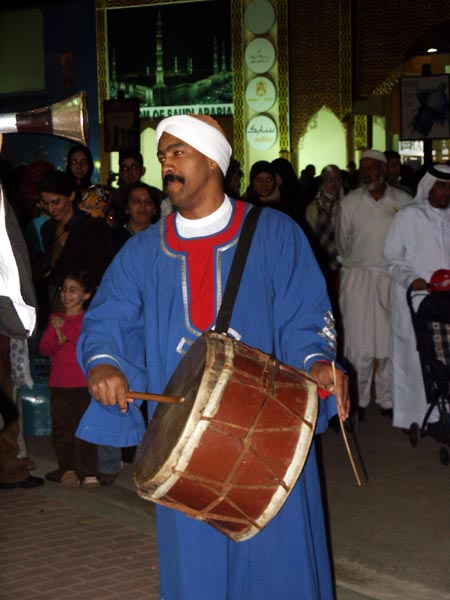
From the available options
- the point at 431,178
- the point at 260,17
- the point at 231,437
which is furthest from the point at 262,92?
the point at 231,437

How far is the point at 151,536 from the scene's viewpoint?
238 inches

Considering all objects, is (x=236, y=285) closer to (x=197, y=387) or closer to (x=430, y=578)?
(x=197, y=387)

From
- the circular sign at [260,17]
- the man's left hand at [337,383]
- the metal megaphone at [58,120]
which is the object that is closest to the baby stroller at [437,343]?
the man's left hand at [337,383]

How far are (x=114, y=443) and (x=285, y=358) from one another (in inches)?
26.1

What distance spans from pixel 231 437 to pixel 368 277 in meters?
5.97

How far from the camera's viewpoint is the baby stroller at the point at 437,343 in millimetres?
7410

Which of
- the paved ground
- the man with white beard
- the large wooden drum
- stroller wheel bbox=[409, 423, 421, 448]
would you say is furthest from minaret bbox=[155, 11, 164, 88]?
the large wooden drum

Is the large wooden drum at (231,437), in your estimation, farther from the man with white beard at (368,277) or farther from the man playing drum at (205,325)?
the man with white beard at (368,277)

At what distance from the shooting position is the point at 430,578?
526cm

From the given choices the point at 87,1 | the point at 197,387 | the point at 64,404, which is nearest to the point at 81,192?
the point at 64,404

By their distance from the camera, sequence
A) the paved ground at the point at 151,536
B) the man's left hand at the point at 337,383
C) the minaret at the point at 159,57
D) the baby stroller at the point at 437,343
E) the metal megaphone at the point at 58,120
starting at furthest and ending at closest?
the minaret at the point at 159,57
the baby stroller at the point at 437,343
the paved ground at the point at 151,536
the man's left hand at the point at 337,383
the metal megaphone at the point at 58,120

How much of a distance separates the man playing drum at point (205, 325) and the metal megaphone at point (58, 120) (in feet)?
2.77

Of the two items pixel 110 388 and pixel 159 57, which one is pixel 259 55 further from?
pixel 110 388

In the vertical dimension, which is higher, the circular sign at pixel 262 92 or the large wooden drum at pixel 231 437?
the circular sign at pixel 262 92
